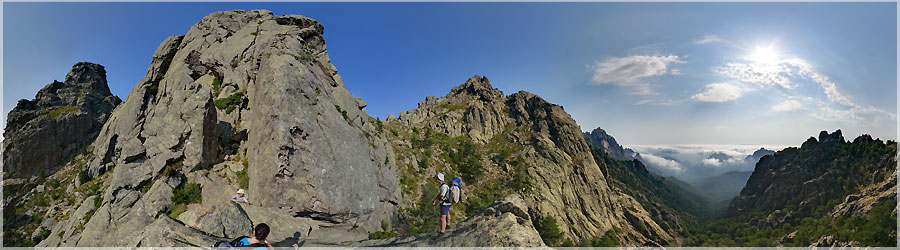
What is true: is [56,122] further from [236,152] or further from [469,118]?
[469,118]

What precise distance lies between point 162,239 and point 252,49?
32.3 m

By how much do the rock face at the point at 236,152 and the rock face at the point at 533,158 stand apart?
1681cm

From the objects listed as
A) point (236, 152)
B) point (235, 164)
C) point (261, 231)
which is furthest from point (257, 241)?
point (236, 152)

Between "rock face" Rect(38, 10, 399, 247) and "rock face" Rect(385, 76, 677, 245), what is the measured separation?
16812 mm

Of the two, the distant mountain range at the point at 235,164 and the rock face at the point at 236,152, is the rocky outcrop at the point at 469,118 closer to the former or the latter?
the distant mountain range at the point at 235,164

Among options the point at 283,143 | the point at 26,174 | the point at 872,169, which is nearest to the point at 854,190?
the point at 872,169

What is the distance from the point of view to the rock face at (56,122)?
156 feet

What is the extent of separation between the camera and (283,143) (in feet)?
79.4

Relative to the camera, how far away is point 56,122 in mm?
53031

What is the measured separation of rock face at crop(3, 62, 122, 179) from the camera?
4741 cm

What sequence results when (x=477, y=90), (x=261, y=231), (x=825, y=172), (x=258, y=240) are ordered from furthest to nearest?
1. (x=477, y=90)
2. (x=825, y=172)
3. (x=258, y=240)
4. (x=261, y=231)

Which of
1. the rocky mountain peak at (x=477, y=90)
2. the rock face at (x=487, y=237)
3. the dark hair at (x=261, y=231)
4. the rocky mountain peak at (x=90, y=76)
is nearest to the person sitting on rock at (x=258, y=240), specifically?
the dark hair at (x=261, y=231)

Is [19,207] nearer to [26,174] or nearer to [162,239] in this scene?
[26,174]

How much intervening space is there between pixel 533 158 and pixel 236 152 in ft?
265
